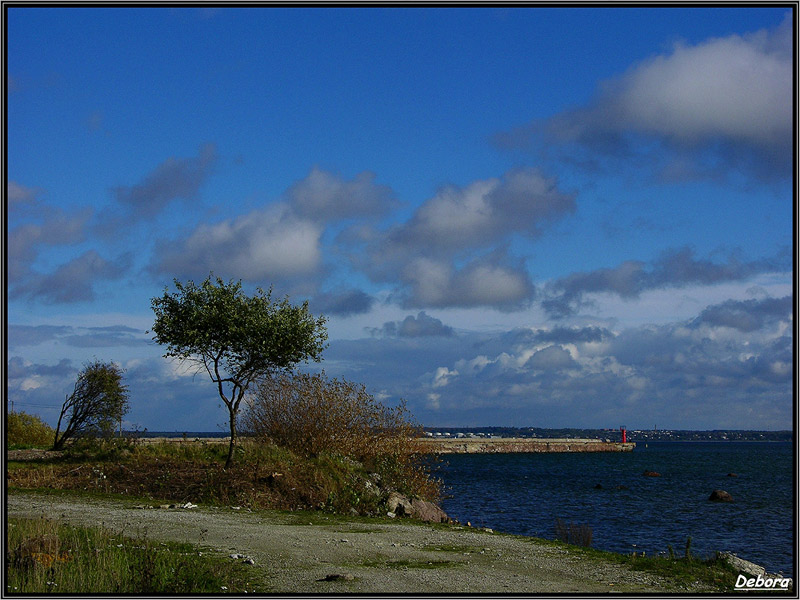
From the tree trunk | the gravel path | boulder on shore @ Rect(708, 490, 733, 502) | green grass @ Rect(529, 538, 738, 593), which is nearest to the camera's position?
the gravel path

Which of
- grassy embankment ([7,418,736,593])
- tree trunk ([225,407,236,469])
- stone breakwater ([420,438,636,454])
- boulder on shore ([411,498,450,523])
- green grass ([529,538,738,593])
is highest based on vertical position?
tree trunk ([225,407,236,469])

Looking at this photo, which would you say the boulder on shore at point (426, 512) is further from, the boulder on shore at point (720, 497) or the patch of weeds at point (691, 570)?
the boulder on shore at point (720, 497)

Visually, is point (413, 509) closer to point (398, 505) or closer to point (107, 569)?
point (398, 505)

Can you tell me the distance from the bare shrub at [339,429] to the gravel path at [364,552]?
7.63 meters

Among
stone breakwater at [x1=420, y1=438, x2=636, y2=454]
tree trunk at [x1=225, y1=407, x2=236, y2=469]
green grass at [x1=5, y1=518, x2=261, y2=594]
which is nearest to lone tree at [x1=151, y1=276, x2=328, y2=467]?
tree trunk at [x1=225, y1=407, x2=236, y2=469]

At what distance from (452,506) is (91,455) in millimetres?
19994

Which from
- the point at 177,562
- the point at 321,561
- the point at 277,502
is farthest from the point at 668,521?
the point at 177,562

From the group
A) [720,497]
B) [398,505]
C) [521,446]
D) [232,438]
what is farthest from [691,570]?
[521,446]

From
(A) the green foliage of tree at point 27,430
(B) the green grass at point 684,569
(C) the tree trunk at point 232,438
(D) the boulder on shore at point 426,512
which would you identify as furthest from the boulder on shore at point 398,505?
(A) the green foliage of tree at point 27,430

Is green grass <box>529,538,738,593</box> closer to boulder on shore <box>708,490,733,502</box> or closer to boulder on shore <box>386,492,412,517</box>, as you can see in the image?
boulder on shore <box>386,492,412,517</box>

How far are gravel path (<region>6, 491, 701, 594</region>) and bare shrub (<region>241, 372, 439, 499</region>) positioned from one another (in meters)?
7.63

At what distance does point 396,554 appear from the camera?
15.3 m

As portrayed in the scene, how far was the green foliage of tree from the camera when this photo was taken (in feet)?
152

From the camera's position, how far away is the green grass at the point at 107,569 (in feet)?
36.7
